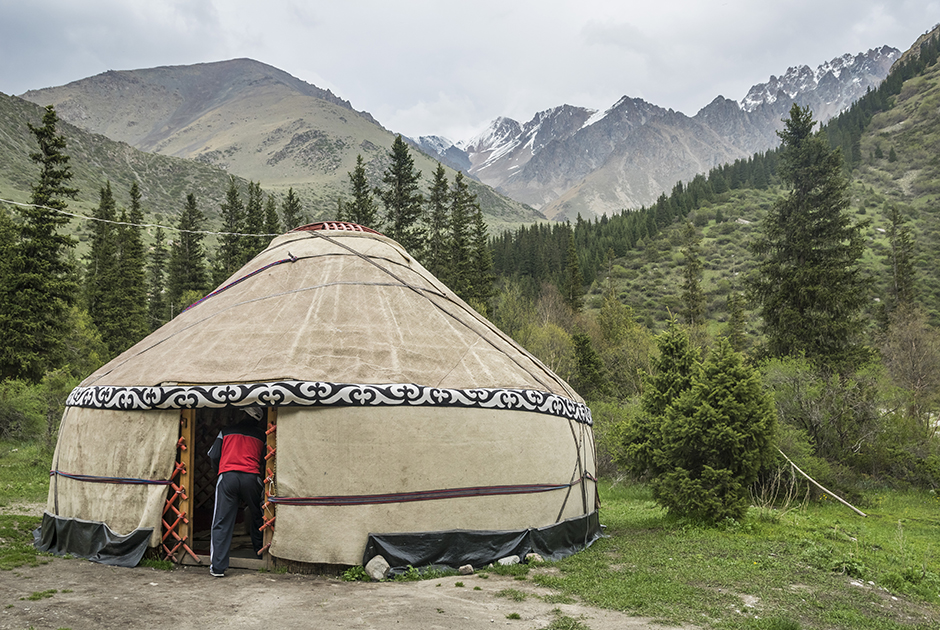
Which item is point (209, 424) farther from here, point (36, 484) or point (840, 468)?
point (840, 468)

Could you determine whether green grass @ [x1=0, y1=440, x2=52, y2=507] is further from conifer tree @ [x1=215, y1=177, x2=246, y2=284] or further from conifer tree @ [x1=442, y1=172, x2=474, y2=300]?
conifer tree @ [x1=442, y1=172, x2=474, y2=300]

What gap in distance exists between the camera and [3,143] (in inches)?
3807

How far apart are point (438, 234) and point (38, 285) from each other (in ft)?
57.9

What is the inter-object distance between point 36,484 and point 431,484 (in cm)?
1004

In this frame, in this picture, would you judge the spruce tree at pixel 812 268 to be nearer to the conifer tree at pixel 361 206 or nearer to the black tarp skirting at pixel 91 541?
the black tarp skirting at pixel 91 541

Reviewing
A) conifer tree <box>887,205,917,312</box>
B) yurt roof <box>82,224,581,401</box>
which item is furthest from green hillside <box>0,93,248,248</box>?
yurt roof <box>82,224,581,401</box>

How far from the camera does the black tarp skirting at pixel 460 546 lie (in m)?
5.62

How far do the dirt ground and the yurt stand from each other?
432 millimetres

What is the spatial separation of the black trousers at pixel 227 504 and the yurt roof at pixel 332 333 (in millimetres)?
935

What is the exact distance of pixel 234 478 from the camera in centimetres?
583

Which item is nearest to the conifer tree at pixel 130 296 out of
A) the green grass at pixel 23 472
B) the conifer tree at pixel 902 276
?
the green grass at pixel 23 472

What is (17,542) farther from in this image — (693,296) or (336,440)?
(693,296)

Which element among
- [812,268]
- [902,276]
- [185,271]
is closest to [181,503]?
[812,268]

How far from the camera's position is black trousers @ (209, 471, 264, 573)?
5.67 m
